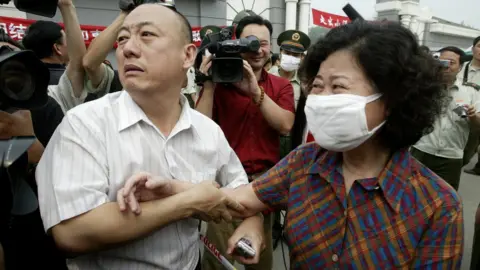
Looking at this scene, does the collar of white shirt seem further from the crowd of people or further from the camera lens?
the camera lens

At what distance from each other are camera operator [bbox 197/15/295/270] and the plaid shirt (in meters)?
0.83

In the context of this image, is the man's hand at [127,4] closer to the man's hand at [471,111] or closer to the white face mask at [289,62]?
the white face mask at [289,62]

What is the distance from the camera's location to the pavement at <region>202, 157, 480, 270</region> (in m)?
2.88

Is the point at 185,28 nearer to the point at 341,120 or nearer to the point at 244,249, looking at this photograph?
the point at 341,120

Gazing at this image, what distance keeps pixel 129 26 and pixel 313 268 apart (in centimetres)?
109

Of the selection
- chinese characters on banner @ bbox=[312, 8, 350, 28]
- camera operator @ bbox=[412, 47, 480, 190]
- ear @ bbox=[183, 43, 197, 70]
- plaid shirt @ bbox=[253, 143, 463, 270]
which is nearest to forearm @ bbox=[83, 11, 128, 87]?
ear @ bbox=[183, 43, 197, 70]

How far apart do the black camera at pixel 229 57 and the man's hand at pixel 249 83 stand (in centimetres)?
5

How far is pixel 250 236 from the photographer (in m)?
1.33

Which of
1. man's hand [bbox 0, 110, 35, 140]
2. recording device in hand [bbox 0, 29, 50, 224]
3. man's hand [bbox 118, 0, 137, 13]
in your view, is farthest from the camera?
man's hand [bbox 118, 0, 137, 13]

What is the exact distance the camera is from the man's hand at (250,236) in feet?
4.17

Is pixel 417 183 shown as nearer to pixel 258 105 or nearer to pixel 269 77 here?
pixel 258 105

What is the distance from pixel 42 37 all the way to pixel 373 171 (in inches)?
87.9

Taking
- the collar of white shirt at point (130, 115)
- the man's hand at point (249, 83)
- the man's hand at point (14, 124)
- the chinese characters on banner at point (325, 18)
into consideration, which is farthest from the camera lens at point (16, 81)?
the chinese characters on banner at point (325, 18)

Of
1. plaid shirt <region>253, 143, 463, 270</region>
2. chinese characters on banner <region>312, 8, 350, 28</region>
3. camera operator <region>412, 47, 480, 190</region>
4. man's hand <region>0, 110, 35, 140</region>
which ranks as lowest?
camera operator <region>412, 47, 480, 190</region>
